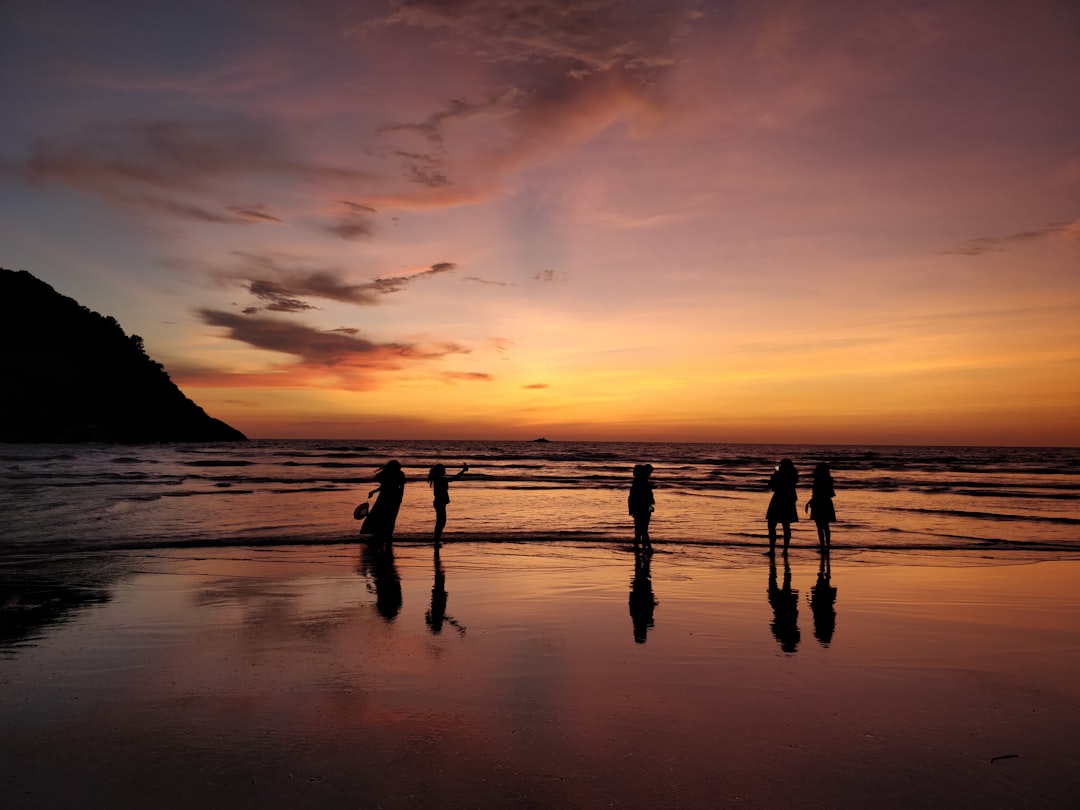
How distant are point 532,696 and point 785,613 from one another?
5237 mm

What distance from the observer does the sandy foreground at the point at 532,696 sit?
439cm

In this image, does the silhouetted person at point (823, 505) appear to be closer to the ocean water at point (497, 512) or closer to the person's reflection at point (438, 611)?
the ocean water at point (497, 512)

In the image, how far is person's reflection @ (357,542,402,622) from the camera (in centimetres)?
977

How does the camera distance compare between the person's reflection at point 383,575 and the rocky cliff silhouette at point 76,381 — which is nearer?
the person's reflection at point 383,575

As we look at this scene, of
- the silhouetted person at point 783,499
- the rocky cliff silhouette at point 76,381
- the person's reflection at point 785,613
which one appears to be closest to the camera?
the person's reflection at point 785,613

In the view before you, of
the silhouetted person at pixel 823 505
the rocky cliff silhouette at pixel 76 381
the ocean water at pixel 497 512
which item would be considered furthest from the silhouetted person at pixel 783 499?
the rocky cliff silhouette at pixel 76 381

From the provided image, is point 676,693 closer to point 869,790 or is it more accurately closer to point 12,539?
point 869,790

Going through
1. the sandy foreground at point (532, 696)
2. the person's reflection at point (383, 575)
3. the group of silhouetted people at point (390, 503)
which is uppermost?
the group of silhouetted people at point (390, 503)

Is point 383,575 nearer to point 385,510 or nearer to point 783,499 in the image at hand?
point 385,510

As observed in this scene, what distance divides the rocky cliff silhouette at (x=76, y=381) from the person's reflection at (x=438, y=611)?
105401mm

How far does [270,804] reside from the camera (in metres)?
4.08

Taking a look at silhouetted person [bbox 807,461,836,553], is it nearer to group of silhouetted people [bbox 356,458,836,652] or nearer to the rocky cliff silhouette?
group of silhouetted people [bbox 356,458,836,652]

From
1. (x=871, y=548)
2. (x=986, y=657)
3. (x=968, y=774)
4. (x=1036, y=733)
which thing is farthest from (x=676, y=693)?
(x=871, y=548)

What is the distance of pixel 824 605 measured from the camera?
10.4 meters
